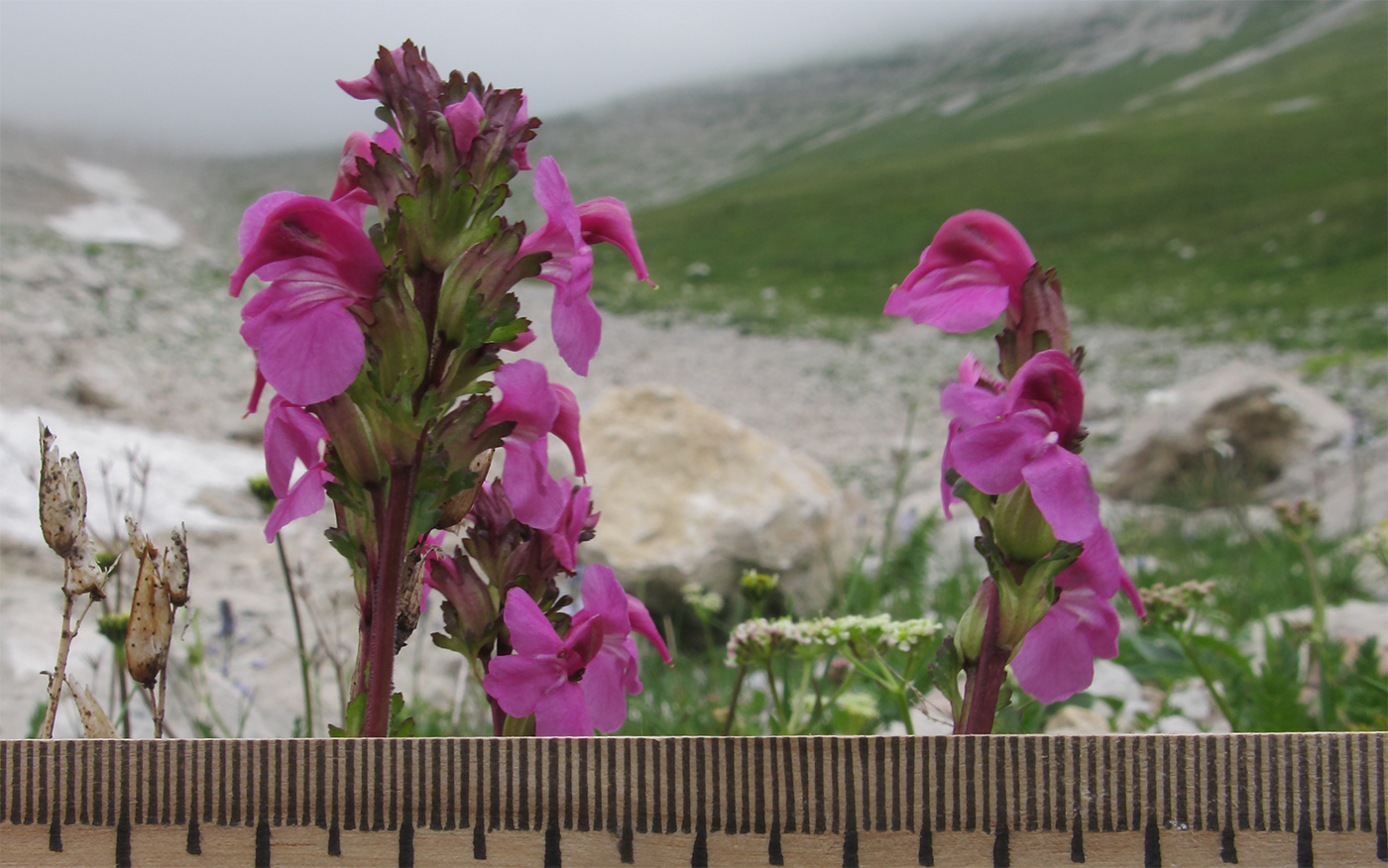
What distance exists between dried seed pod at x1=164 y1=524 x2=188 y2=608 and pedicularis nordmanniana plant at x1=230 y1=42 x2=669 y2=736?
5.3 inches

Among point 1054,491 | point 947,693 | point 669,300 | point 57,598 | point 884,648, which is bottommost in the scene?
point 57,598

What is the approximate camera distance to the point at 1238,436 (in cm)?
897

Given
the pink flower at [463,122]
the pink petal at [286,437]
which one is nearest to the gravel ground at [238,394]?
the pink petal at [286,437]

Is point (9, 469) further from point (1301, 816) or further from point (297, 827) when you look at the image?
point (1301, 816)

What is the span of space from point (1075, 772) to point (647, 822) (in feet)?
1.66

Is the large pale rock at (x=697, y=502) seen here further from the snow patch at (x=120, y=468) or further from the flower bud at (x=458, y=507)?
the flower bud at (x=458, y=507)

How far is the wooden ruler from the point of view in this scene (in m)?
1.03

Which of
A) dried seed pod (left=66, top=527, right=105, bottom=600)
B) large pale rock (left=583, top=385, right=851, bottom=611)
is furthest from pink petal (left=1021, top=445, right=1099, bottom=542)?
large pale rock (left=583, top=385, right=851, bottom=611)

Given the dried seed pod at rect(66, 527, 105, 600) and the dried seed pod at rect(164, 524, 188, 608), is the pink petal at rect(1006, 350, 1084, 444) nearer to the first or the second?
the dried seed pod at rect(164, 524, 188, 608)

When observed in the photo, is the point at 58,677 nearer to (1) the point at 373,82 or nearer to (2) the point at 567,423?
(2) the point at 567,423

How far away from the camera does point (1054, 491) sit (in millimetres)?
1059

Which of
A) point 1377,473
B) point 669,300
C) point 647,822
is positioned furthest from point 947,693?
point 669,300

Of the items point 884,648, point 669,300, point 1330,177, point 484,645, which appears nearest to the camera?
point 484,645

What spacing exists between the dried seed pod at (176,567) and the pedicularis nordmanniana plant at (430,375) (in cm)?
14
